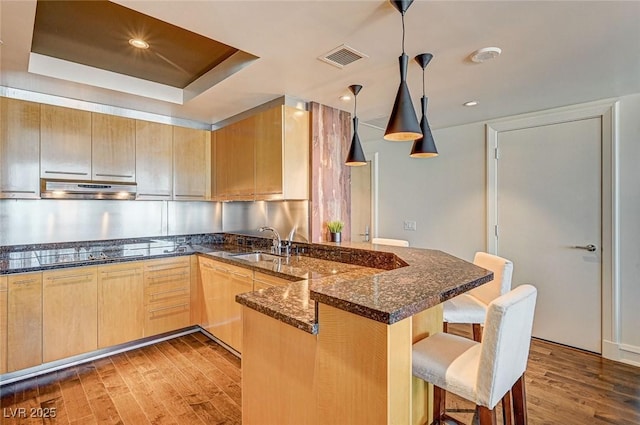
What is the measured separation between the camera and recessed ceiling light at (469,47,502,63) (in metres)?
2.05

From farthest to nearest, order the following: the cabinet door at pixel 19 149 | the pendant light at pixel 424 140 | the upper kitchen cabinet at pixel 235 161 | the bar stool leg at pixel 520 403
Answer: the upper kitchen cabinet at pixel 235 161 < the cabinet door at pixel 19 149 < the pendant light at pixel 424 140 < the bar stool leg at pixel 520 403

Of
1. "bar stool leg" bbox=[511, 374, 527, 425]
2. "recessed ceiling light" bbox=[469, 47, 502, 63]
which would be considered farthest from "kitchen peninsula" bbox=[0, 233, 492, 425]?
"recessed ceiling light" bbox=[469, 47, 502, 63]

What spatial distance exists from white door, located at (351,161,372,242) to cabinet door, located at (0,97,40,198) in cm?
385

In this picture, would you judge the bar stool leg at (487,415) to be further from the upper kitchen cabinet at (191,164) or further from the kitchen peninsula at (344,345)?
the upper kitchen cabinet at (191,164)

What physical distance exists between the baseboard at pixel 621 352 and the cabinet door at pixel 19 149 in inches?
218

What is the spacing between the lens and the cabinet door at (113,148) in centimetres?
324

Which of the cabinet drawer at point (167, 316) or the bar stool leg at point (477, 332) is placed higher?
the bar stool leg at point (477, 332)

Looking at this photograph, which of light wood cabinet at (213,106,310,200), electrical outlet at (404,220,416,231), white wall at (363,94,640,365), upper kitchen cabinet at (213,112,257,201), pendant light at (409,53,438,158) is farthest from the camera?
electrical outlet at (404,220,416,231)

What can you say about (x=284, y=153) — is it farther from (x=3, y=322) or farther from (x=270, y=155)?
(x=3, y=322)

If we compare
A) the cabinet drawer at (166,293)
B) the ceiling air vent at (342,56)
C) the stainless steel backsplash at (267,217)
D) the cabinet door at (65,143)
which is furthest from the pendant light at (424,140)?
the cabinet door at (65,143)

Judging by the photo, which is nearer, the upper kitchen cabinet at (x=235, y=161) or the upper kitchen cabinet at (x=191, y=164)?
the upper kitchen cabinet at (x=235, y=161)

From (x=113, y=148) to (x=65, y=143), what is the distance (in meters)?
0.40

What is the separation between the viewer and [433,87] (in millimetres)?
2713

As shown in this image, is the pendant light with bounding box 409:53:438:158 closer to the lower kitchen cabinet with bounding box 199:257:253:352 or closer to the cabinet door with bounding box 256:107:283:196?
the cabinet door with bounding box 256:107:283:196
